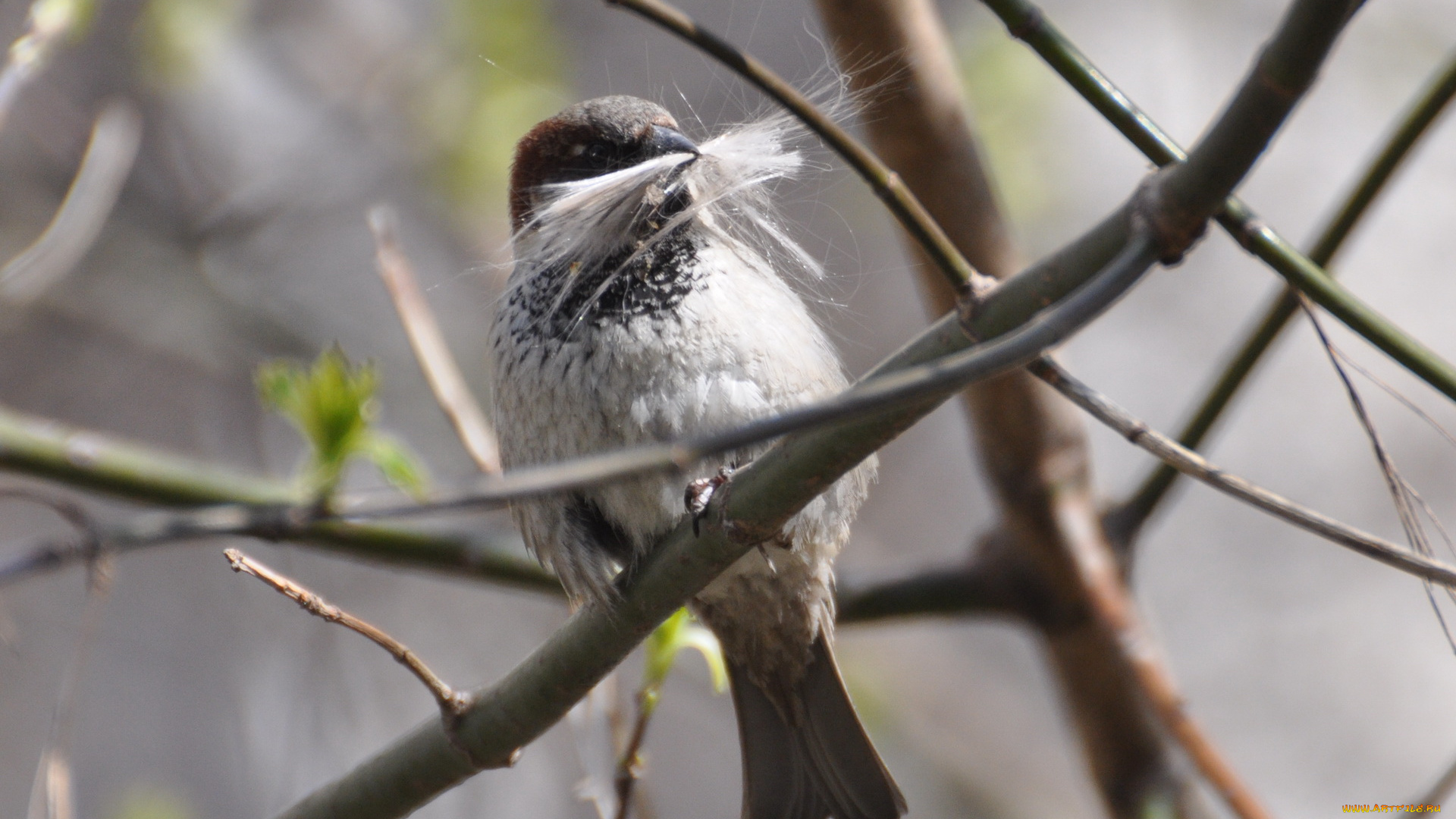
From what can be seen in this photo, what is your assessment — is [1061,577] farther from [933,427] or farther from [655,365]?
[933,427]

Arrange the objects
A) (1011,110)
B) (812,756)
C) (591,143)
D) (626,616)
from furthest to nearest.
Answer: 1. (1011,110)
2. (812,756)
3. (591,143)
4. (626,616)

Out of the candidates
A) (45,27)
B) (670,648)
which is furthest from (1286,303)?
(45,27)

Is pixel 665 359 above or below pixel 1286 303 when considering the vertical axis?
above

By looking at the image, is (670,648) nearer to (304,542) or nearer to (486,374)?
(304,542)

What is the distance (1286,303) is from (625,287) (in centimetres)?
123

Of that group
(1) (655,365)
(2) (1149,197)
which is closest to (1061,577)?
(1) (655,365)

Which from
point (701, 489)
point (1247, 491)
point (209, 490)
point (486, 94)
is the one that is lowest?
point (1247, 491)

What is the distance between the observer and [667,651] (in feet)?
6.56

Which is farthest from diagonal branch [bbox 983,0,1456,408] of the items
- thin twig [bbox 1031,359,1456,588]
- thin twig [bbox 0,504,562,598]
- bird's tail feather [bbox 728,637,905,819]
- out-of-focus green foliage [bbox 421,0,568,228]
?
out-of-focus green foliage [bbox 421,0,568,228]

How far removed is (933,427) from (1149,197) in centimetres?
585

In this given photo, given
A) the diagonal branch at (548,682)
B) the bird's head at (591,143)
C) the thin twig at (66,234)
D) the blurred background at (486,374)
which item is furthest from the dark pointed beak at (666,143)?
the blurred background at (486,374)

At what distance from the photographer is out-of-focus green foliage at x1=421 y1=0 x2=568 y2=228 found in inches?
168

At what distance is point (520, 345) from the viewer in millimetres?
2234

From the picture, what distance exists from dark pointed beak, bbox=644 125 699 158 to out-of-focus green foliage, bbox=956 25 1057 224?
7.77 ft
